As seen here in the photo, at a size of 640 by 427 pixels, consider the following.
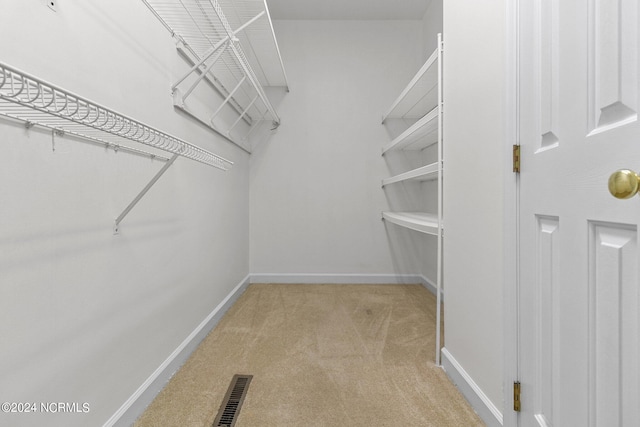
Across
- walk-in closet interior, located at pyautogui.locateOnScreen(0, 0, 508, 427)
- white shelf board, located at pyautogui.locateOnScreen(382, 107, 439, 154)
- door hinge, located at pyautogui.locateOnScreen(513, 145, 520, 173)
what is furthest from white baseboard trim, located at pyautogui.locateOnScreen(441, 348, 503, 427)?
white shelf board, located at pyautogui.locateOnScreen(382, 107, 439, 154)

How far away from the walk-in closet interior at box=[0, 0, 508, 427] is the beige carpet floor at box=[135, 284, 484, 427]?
0.11 ft

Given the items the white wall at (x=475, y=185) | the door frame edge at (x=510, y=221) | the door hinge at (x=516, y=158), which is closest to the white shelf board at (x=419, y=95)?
the white wall at (x=475, y=185)

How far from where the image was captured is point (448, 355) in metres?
1.74

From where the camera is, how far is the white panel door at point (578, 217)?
693 mm

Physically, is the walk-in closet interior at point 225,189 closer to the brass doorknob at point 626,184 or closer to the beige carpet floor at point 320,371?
the beige carpet floor at point 320,371

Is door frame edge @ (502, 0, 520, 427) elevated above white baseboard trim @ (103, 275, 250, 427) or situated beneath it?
elevated above

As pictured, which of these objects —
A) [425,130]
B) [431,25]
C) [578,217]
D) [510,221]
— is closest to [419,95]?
[425,130]

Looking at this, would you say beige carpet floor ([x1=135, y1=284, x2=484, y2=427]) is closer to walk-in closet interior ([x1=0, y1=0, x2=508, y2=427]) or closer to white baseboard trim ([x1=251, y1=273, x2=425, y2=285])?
walk-in closet interior ([x1=0, y1=0, x2=508, y2=427])

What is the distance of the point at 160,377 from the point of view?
157 centimetres

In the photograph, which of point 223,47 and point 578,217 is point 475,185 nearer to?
point 578,217

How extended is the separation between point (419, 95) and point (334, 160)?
1.12m

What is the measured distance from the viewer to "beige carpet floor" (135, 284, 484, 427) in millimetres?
1397

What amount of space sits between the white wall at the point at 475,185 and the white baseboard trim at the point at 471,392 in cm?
3

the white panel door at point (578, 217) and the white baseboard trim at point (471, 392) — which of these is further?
the white baseboard trim at point (471, 392)
